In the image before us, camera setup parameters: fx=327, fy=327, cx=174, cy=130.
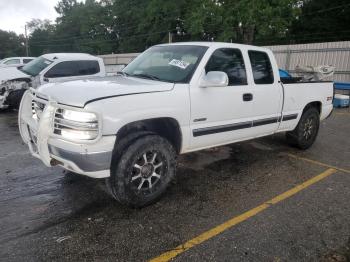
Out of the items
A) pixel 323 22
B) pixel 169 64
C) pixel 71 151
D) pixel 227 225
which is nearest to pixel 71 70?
pixel 169 64

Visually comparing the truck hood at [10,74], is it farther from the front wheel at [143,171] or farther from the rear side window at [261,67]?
the front wheel at [143,171]

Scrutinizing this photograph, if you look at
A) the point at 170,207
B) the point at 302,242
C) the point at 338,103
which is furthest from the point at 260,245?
the point at 338,103

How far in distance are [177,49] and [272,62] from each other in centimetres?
173

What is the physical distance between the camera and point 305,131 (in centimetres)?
633

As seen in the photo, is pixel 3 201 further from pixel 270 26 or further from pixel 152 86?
pixel 270 26

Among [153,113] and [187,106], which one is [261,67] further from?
[153,113]

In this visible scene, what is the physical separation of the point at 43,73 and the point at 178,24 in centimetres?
3928

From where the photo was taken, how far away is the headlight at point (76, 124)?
3221mm

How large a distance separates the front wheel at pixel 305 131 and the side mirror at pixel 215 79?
9.12ft

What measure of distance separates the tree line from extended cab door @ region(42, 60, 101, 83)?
58.3 feet

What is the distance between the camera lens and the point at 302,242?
3.22 meters

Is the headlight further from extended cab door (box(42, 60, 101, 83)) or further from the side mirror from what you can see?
extended cab door (box(42, 60, 101, 83))

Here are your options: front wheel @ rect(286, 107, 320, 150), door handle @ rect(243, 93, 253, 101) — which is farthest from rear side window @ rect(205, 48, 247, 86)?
front wheel @ rect(286, 107, 320, 150)

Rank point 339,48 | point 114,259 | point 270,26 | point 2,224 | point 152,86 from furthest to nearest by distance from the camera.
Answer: point 270,26 → point 339,48 → point 152,86 → point 2,224 → point 114,259
